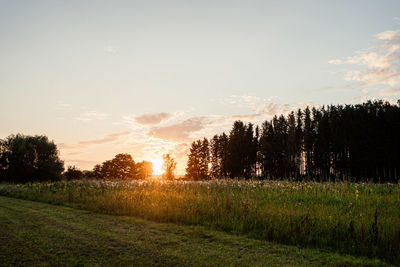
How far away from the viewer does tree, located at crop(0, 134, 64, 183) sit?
46281mm

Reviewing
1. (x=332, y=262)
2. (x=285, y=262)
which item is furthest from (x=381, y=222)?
(x=285, y=262)

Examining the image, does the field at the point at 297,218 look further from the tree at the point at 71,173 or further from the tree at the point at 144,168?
the tree at the point at 144,168

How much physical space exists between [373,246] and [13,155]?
2153 inches

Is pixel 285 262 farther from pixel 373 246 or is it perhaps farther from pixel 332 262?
pixel 373 246

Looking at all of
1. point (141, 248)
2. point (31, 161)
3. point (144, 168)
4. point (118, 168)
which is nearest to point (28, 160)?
point (31, 161)

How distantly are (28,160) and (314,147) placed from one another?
51.9 meters

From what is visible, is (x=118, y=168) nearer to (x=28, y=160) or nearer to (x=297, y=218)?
(x=28, y=160)

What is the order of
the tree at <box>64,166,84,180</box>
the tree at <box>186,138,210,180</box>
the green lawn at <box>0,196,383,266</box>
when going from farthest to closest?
the tree at <box>186,138,210,180</box> → the tree at <box>64,166,84,180</box> → the green lawn at <box>0,196,383,266</box>

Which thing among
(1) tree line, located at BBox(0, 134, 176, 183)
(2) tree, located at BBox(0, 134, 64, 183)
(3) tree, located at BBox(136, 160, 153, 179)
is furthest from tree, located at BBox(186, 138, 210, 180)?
(2) tree, located at BBox(0, 134, 64, 183)

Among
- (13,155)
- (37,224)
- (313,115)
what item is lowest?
(37,224)

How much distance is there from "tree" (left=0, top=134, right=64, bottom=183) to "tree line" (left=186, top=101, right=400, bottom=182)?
30862mm

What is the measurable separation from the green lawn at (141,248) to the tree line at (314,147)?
27.9 metres

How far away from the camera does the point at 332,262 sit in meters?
5.16

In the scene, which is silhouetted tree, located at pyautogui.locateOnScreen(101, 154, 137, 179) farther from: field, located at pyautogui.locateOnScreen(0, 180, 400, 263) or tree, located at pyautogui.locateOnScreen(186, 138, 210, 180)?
field, located at pyautogui.locateOnScreen(0, 180, 400, 263)
